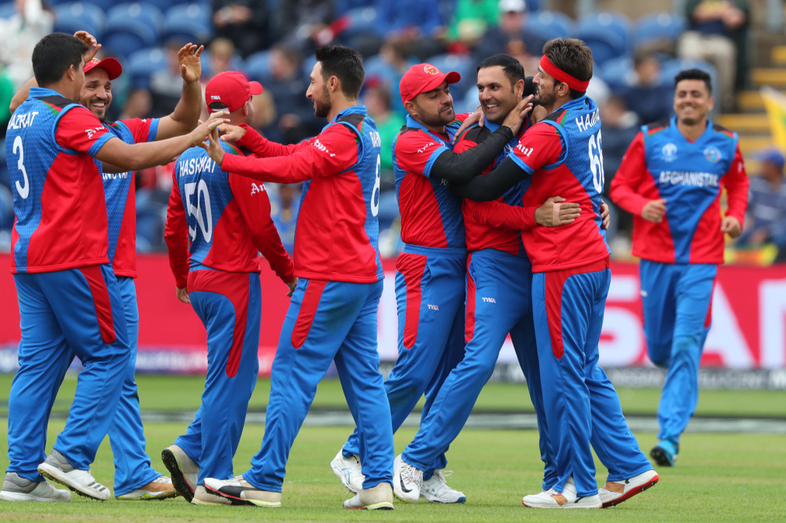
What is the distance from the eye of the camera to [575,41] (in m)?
6.23

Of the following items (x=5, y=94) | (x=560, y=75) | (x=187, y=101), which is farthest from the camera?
(x=5, y=94)

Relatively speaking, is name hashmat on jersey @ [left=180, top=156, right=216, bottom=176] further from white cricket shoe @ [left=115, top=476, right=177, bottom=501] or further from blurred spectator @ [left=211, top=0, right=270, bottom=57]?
blurred spectator @ [left=211, top=0, right=270, bottom=57]

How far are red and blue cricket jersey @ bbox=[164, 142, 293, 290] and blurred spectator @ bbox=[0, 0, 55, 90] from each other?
12564 millimetres

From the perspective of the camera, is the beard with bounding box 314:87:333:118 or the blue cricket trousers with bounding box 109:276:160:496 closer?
the beard with bounding box 314:87:333:118

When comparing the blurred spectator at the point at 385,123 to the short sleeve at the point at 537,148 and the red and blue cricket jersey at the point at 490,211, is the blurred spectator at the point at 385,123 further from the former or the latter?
the short sleeve at the point at 537,148

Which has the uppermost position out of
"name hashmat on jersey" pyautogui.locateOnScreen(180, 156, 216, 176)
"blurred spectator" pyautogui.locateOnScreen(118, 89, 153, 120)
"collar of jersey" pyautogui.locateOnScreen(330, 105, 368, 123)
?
"blurred spectator" pyautogui.locateOnScreen(118, 89, 153, 120)

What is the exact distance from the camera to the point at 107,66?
21.2 ft

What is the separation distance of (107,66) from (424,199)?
2067 millimetres

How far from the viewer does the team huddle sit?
583 centimetres

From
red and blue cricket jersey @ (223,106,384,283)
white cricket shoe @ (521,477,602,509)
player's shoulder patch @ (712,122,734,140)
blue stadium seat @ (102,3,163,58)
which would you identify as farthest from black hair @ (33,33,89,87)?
blue stadium seat @ (102,3,163,58)

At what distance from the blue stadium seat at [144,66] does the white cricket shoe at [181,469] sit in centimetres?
1252

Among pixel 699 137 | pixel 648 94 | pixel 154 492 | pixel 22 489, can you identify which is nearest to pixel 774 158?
pixel 648 94

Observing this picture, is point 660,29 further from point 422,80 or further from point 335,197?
point 335,197

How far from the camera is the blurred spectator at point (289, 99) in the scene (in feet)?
51.2
